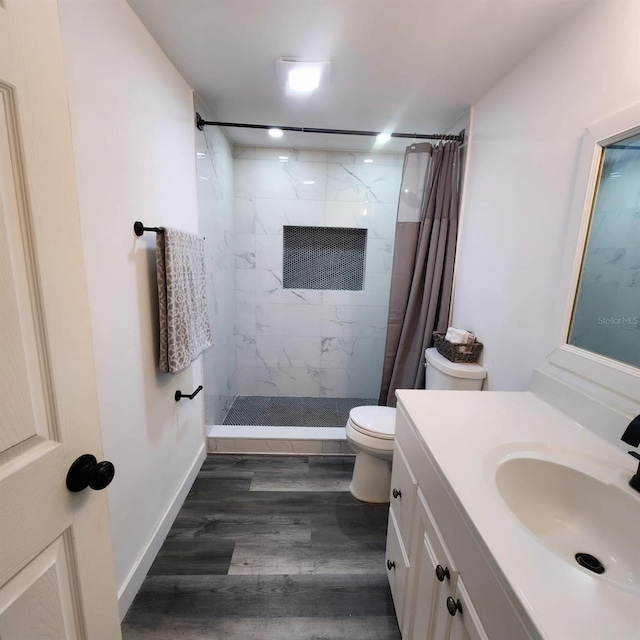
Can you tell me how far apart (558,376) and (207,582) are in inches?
65.1

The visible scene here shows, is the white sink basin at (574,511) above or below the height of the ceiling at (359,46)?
below

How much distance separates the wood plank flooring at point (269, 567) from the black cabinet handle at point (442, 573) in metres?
0.70

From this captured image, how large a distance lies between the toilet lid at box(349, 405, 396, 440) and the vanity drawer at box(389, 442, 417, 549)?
1.29ft

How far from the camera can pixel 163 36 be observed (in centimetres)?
130

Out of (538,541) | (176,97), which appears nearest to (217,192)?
(176,97)

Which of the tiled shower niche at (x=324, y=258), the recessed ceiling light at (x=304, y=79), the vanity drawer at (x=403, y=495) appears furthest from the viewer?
the tiled shower niche at (x=324, y=258)

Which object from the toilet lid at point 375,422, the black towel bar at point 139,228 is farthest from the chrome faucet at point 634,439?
the black towel bar at point 139,228

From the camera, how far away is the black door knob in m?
0.58

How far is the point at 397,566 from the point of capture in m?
1.17

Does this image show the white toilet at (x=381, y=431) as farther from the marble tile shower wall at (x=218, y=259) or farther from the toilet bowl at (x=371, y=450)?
the marble tile shower wall at (x=218, y=259)

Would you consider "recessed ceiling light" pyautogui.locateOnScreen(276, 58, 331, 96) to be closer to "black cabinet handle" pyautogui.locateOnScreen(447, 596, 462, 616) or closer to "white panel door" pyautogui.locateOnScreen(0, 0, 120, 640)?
"white panel door" pyautogui.locateOnScreen(0, 0, 120, 640)

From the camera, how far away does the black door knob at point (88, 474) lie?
58 cm

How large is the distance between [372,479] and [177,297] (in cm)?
145

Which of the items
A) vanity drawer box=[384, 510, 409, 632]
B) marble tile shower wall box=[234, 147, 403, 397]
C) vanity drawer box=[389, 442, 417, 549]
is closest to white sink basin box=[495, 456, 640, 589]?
vanity drawer box=[389, 442, 417, 549]
